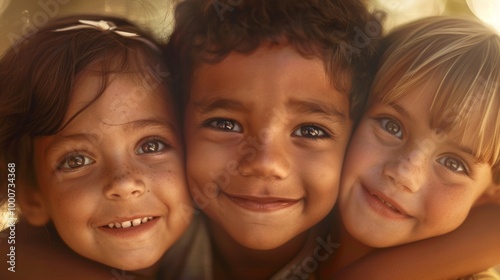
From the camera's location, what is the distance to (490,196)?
1.43 meters

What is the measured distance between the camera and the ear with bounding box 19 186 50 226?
55.4 inches

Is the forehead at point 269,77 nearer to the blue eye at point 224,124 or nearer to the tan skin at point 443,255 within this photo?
the blue eye at point 224,124

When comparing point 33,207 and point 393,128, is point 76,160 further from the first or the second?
point 393,128

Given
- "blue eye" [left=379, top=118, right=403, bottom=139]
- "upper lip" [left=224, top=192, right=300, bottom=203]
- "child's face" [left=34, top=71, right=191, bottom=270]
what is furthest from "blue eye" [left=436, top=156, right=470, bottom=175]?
"child's face" [left=34, top=71, right=191, bottom=270]

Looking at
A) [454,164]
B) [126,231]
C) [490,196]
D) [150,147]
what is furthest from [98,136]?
[490,196]

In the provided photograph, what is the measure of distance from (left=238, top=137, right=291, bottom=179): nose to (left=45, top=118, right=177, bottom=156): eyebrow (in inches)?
7.7

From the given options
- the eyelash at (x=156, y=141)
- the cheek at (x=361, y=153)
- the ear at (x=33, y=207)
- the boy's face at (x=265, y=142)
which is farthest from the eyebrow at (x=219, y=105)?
the ear at (x=33, y=207)

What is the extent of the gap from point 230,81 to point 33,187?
51 cm

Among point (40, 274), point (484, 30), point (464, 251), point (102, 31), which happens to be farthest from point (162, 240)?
point (484, 30)

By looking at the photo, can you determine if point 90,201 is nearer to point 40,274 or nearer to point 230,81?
point 40,274

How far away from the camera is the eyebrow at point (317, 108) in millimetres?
1316

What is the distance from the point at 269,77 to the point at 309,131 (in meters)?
0.16

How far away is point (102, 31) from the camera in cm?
135

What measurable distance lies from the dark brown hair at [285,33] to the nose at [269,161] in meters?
0.18
